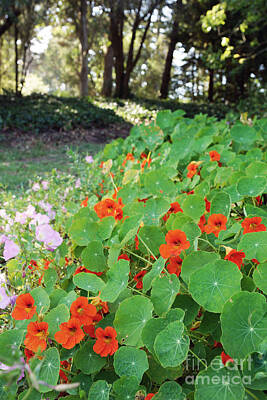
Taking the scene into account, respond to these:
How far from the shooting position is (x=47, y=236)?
1.22 metres

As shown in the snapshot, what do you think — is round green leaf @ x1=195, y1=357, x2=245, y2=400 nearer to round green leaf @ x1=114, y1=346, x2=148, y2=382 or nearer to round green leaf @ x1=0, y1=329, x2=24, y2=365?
round green leaf @ x1=114, y1=346, x2=148, y2=382

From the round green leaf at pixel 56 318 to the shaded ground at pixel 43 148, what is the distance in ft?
11.4

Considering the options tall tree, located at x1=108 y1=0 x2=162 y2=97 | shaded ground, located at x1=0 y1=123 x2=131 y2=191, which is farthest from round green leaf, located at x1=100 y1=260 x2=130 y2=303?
tall tree, located at x1=108 y1=0 x2=162 y2=97

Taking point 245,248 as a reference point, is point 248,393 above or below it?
below

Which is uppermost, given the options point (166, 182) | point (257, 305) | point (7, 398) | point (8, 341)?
point (166, 182)

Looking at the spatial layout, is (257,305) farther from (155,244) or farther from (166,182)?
(166,182)

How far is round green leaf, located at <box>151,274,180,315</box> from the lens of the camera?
0.81 meters

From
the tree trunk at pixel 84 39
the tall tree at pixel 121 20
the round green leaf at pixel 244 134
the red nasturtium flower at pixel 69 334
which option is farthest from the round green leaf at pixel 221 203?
the tree trunk at pixel 84 39

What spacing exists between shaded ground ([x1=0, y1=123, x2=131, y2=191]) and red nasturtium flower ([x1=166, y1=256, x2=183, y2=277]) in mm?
3519

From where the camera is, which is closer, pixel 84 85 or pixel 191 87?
pixel 84 85

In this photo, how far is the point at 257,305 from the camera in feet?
2.35

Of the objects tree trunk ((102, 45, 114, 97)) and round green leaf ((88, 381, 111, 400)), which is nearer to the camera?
round green leaf ((88, 381, 111, 400))

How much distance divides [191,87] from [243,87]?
7.42 meters

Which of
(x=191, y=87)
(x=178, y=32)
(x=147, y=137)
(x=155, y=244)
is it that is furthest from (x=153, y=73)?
(x=155, y=244)
